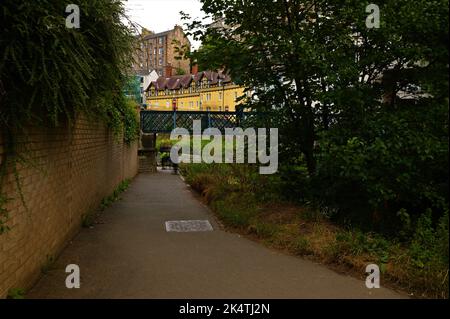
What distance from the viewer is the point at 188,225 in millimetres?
8344

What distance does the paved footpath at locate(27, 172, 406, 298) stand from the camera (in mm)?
4512

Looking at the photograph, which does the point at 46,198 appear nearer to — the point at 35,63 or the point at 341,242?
the point at 35,63

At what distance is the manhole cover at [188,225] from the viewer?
792cm

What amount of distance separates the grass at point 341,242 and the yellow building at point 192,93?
157 feet

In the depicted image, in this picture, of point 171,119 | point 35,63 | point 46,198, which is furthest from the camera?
point 171,119

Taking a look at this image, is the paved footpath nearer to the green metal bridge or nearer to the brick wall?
the brick wall

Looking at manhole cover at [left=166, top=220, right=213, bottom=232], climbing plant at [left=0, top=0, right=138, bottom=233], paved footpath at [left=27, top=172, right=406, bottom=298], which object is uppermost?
climbing plant at [left=0, top=0, right=138, bottom=233]

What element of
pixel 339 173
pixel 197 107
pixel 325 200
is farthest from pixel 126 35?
pixel 197 107

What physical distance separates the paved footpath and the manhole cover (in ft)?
0.64

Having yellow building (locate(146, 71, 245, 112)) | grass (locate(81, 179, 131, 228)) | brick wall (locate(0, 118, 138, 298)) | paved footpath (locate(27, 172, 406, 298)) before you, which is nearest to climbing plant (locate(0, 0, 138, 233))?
brick wall (locate(0, 118, 138, 298))

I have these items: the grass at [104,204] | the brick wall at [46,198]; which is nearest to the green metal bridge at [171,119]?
the grass at [104,204]

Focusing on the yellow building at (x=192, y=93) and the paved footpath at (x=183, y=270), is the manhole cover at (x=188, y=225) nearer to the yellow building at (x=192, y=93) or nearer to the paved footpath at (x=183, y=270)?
the paved footpath at (x=183, y=270)

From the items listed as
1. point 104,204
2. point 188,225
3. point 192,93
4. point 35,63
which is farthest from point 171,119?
point 192,93

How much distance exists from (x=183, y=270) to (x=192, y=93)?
66553mm
